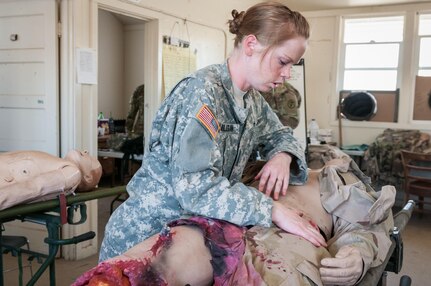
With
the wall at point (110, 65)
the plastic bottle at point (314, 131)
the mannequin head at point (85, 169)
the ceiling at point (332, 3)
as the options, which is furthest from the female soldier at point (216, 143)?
the wall at point (110, 65)

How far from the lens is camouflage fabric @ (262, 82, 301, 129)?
401cm

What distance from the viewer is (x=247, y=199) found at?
38.5 inches

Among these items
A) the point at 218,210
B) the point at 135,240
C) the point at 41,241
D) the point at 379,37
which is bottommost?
the point at 41,241

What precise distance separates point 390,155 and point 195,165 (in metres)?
4.37

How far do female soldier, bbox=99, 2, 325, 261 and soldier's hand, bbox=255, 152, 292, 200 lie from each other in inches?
4.4

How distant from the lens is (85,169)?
6.84ft

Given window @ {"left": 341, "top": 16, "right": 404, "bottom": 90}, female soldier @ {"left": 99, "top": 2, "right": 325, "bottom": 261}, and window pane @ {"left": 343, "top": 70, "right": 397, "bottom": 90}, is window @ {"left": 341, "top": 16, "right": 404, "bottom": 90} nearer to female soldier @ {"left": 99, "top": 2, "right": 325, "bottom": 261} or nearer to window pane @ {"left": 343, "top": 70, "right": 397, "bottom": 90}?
window pane @ {"left": 343, "top": 70, "right": 397, "bottom": 90}

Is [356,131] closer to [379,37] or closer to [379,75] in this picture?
[379,75]

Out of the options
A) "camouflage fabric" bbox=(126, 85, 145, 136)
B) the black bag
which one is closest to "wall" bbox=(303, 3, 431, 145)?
"camouflage fabric" bbox=(126, 85, 145, 136)

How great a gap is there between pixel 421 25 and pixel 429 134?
134 centimetres

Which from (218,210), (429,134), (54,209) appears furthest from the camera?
(429,134)

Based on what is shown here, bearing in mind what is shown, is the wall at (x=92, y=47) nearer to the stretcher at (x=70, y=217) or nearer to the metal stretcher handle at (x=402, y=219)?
the stretcher at (x=70, y=217)

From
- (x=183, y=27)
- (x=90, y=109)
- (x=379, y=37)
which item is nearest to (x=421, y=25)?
(x=379, y=37)

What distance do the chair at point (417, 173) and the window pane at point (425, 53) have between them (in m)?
1.34
